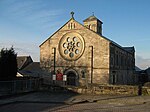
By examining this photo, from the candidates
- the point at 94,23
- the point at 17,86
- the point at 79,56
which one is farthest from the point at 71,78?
the point at 94,23

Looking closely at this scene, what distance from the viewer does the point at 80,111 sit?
1339 centimetres

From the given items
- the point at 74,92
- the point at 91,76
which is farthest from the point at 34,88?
the point at 91,76

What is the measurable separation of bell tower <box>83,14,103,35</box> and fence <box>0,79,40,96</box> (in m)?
29.5

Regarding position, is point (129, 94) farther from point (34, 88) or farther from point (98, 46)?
point (98, 46)

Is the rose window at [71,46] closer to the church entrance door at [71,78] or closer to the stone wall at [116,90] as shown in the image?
the church entrance door at [71,78]

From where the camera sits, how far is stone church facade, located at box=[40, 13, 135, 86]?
125 feet

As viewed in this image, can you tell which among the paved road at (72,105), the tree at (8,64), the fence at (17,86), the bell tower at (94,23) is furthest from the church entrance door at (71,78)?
the paved road at (72,105)

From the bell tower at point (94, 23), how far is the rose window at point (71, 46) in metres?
12.9

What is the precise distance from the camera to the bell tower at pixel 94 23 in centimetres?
5328

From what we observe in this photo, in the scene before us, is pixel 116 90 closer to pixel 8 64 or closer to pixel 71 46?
pixel 8 64

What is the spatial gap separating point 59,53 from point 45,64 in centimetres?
357

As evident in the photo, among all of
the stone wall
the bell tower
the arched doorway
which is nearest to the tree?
the arched doorway

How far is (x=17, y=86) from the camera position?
2402 centimetres

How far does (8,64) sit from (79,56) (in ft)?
41.8
